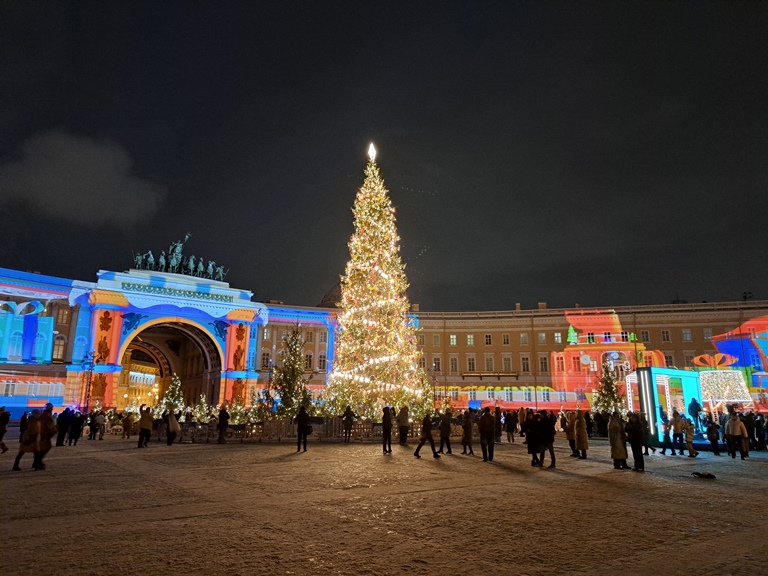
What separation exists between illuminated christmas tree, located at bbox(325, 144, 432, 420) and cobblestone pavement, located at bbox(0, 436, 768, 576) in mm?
10243

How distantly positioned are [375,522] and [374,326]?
1586 cm

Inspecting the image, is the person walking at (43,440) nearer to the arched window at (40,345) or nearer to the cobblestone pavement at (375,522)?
the cobblestone pavement at (375,522)

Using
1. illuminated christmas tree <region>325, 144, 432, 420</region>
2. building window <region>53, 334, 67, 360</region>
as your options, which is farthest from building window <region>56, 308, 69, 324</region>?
illuminated christmas tree <region>325, 144, 432, 420</region>

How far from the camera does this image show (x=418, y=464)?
13555 millimetres

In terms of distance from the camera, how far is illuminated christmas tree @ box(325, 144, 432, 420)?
22.3m

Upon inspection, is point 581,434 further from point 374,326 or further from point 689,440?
point 374,326

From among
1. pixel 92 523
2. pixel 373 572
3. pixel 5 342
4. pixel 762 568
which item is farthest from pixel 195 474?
pixel 5 342

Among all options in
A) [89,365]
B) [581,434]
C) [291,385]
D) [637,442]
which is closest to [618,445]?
[637,442]

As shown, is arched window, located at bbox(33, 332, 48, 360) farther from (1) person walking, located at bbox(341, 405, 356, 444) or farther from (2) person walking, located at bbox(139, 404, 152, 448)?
(1) person walking, located at bbox(341, 405, 356, 444)

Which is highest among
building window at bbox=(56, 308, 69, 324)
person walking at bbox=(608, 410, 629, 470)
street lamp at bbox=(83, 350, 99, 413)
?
building window at bbox=(56, 308, 69, 324)

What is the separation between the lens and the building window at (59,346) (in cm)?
4791

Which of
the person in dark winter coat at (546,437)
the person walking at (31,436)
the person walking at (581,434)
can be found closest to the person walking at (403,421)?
the person walking at (581,434)

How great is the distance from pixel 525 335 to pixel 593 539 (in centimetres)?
5812

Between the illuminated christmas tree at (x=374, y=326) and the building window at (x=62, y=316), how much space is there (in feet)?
121
